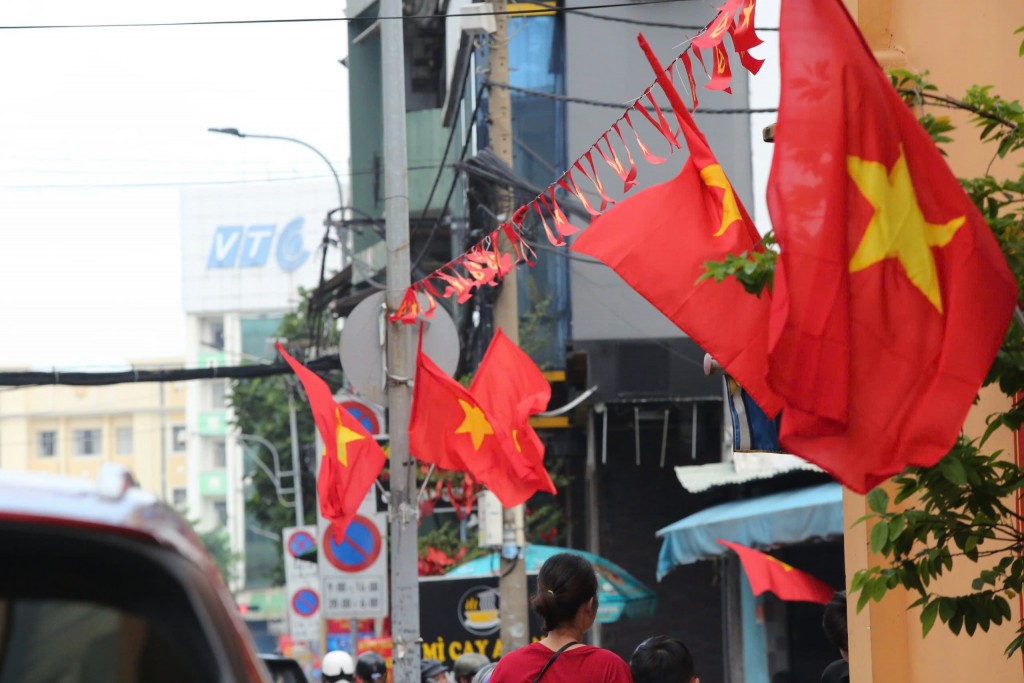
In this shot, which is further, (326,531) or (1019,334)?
(326,531)

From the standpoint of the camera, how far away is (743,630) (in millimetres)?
15328

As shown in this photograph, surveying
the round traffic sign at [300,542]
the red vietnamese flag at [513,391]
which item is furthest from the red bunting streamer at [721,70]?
the round traffic sign at [300,542]

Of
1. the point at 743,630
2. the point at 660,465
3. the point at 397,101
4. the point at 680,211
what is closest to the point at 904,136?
the point at 680,211

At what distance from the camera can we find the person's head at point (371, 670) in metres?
8.77

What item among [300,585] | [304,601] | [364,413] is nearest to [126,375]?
[364,413]

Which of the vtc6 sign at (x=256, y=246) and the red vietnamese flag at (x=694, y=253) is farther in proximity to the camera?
the vtc6 sign at (x=256, y=246)

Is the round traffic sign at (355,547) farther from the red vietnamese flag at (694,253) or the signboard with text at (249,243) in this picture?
the signboard with text at (249,243)

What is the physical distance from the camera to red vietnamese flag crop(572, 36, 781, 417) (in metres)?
4.28

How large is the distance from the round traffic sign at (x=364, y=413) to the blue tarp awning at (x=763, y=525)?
9.60 feet

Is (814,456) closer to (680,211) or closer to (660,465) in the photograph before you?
(680,211)

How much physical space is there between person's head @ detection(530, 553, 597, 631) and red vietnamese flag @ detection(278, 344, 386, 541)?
A: 5543 mm

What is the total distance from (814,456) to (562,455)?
57.5ft

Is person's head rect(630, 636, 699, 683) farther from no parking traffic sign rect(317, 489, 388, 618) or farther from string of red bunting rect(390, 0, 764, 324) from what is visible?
no parking traffic sign rect(317, 489, 388, 618)

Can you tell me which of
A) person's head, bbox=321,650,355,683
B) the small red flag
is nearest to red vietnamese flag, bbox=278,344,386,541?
person's head, bbox=321,650,355,683
